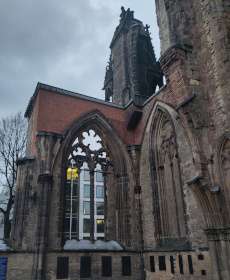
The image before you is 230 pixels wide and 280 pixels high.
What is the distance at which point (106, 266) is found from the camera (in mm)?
9109

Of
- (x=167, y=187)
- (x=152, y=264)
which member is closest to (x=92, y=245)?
(x=152, y=264)

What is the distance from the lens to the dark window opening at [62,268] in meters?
8.43

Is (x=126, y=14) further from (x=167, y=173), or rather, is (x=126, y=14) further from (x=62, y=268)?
(x=62, y=268)

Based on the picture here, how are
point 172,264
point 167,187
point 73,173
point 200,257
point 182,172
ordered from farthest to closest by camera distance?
point 73,173 → point 167,187 → point 182,172 → point 172,264 → point 200,257

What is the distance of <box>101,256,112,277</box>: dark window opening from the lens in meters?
9.02

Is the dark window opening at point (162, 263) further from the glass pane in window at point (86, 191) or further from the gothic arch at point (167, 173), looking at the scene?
the glass pane in window at point (86, 191)

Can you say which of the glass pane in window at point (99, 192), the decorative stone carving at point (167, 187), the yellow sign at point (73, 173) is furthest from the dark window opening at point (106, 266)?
the glass pane in window at point (99, 192)

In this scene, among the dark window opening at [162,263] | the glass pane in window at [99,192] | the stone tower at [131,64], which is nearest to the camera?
the dark window opening at [162,263]

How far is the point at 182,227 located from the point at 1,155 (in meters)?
9.11

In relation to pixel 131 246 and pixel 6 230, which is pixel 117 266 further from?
pixel 6 230

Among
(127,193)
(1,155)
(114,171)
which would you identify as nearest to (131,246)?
(127,193)

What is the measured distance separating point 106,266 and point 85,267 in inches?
28.2

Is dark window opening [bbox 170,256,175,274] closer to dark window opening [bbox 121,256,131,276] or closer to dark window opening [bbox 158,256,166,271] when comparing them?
dark window opening [bbox 158,256,166,271]

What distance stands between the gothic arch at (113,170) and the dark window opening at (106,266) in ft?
2.88
